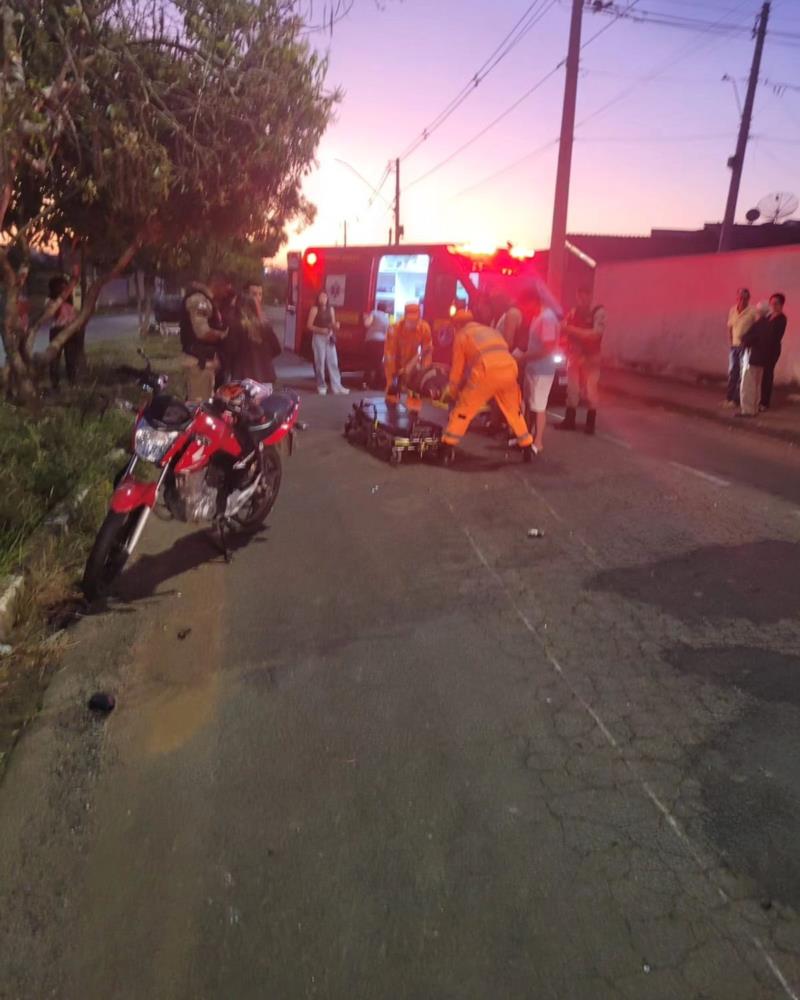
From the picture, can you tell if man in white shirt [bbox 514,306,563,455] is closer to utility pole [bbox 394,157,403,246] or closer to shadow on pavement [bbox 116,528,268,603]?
shadow on pavement [bbox 116,528,268,603]

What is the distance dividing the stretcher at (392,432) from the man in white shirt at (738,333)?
6.05 metres

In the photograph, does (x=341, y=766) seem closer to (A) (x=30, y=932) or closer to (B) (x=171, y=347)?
(A) (x=30, y=932)

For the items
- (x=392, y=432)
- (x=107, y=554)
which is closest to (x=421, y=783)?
(x=107, y=554)

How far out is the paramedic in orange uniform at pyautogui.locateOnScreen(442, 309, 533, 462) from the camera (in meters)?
8.35

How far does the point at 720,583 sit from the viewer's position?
5.53 metres

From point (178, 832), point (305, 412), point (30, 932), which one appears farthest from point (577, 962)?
point (305, 412)

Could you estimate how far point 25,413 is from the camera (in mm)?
9391

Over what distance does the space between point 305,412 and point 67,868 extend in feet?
35.2

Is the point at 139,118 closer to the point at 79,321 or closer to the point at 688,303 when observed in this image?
the point at 79,321

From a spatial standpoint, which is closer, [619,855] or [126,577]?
[619,855]

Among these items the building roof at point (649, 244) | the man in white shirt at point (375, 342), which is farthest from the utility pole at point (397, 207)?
the man in white shirt at point (375, 342)

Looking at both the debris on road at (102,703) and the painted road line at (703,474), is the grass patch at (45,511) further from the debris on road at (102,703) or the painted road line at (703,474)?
the painted road line at (703,474)

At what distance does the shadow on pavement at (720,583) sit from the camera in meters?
5.08

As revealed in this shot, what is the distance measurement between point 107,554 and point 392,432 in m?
4.82
